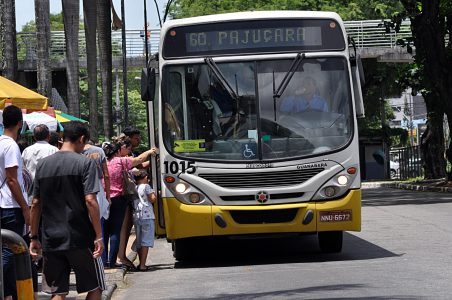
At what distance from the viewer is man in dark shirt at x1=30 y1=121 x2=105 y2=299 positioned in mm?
8211

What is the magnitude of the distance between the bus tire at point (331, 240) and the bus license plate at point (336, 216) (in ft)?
3.11

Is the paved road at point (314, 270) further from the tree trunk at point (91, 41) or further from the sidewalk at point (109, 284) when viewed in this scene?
the tree trunk at point (91, 41)

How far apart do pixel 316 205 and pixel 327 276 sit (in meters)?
1.74

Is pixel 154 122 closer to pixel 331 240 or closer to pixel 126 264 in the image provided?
pixel 126 264

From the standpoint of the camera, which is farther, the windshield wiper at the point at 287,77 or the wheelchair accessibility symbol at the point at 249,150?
the windshield wiper at the point at 287,77

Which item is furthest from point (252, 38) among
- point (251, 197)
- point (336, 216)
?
point (336, 216)

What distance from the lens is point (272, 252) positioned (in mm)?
16094

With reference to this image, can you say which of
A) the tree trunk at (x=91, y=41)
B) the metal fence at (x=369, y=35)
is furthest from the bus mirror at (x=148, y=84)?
the metal fence at (x=369, y=35)

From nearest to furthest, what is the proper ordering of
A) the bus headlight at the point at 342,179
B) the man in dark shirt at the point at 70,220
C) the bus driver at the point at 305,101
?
the man in dark shirt at the point at 70,220
the bus headlight at the point at 342,179
the bus driver at the point at 305,101

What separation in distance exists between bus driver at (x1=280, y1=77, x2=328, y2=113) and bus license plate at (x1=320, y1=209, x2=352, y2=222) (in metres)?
1.42

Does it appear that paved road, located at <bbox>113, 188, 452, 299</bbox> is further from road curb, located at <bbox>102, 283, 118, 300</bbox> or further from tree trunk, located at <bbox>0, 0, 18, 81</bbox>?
tree trunk, located at <bbox>0, 0, 18, 81</bbox>

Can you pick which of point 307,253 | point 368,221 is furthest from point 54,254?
point 368,221

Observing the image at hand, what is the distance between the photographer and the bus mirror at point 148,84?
45.4 ft

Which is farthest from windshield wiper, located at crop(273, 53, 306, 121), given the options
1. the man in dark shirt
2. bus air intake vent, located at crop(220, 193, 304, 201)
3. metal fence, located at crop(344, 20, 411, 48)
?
metal fence, located at crop(344, 20, 411, 48)
